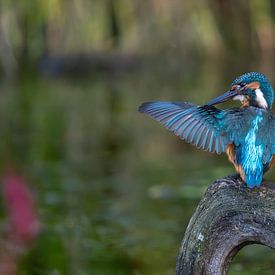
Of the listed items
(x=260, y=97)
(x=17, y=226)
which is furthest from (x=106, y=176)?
(x=260, y=97)

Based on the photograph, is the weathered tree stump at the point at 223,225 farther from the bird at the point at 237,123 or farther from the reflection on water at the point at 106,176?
the reflection on water at the point at 106,176

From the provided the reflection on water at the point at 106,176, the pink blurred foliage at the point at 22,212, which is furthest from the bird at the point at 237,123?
the pink blurred foliage at the point at 22,212

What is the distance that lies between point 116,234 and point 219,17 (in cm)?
1299

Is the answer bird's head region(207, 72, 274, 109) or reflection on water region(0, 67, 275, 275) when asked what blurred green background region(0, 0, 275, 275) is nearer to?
reflection on water region(0, 67, 275, 275)

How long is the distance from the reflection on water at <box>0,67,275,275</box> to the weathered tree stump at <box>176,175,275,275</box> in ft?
8.45

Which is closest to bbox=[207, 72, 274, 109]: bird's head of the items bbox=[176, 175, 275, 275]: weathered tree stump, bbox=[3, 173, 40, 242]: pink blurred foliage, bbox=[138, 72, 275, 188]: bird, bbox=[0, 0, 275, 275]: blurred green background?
bbox=[138, 72, 275, 188]: bird

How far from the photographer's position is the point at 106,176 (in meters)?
9.21

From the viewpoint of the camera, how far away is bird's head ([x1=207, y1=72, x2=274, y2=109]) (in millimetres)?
3795

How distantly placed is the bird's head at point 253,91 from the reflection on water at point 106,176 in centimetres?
245

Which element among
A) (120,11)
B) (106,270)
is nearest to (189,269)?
(106,270)

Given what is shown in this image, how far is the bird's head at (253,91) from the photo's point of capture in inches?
149

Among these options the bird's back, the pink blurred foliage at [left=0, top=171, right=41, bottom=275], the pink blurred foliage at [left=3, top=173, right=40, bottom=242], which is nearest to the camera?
the bird's back

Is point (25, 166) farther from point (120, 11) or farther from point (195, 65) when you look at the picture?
point (195, 65)

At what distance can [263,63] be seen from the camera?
768 inches
